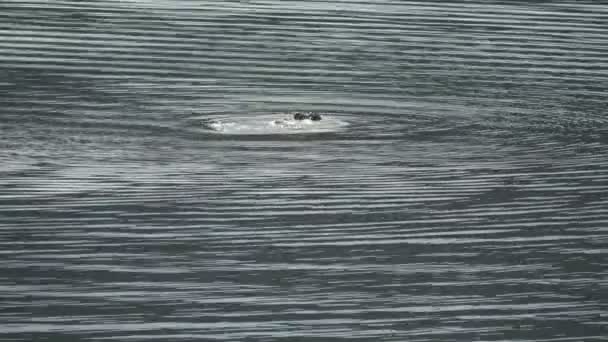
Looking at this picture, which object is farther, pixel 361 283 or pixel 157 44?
pixel 157 44

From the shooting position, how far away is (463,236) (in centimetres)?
1773

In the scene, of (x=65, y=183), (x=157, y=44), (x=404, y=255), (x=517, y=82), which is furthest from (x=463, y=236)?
(x=157, y=44)

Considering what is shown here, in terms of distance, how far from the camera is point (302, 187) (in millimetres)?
19359

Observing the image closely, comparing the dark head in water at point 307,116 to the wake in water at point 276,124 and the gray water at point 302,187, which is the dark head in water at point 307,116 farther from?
the gray water at point 302,187

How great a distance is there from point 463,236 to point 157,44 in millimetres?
12495

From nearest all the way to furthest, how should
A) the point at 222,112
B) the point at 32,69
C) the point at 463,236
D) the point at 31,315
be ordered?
the point at 31,315, the point at 463,236, the point at 222,112, the point at 32,69

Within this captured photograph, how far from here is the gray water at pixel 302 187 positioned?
15.2 metres

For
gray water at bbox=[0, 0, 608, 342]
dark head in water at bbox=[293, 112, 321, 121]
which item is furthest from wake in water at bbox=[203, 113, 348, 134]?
gray water at bbox=[0, 0, 608, 342]

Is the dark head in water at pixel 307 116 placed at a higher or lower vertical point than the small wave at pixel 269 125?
higher

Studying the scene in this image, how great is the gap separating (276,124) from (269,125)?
0.31 ft

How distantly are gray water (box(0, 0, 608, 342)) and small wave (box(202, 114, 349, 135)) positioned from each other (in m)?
0.19

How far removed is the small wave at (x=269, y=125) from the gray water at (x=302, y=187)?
194 millimetres

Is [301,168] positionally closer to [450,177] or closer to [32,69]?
[450,177]

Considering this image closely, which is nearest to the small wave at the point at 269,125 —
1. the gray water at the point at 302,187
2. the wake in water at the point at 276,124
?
the wake in water at the point at 276,124
